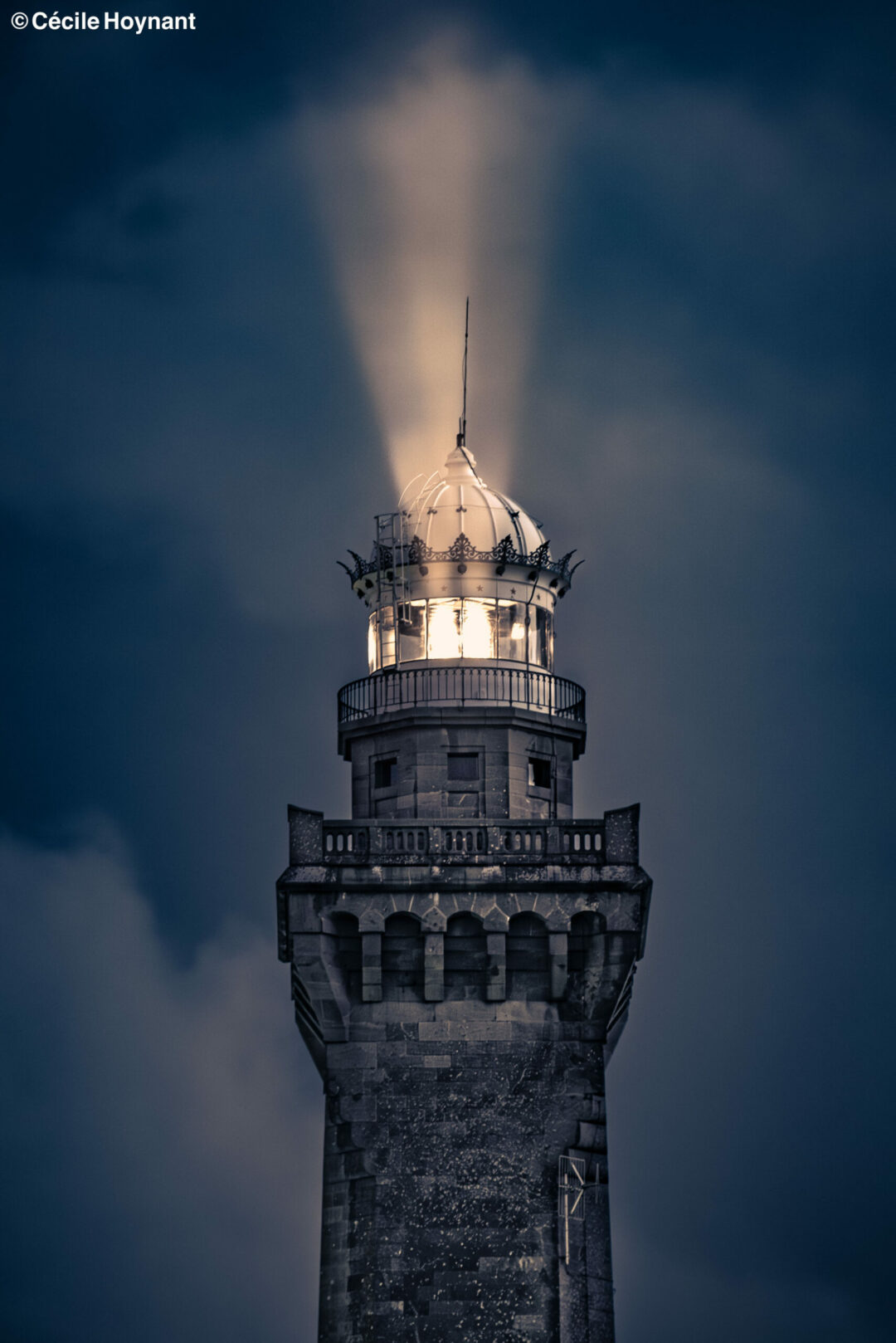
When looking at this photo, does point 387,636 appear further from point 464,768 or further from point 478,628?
point 464,768

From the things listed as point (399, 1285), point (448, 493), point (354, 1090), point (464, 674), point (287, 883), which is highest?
point (448, 493)

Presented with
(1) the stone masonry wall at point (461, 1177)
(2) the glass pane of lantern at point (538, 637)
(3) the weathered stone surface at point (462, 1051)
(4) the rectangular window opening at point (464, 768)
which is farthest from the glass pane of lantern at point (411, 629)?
(1) the stone masonry wall at point (461, 1177)

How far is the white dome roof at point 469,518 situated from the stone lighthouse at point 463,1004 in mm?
2803

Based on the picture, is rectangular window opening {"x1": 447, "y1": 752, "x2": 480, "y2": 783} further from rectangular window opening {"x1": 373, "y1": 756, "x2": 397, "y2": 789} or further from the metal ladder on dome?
the metal ladder on dome

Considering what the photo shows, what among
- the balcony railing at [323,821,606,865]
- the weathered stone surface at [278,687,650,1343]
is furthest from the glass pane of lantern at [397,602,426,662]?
the balcony railing at [323,821,606,865]

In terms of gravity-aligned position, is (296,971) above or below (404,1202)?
above

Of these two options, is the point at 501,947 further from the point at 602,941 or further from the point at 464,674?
the point at 464,674

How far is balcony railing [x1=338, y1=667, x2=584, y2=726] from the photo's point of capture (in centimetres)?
6319

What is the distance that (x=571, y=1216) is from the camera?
58.9 m

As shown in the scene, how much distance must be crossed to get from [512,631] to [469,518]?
2.58 metres

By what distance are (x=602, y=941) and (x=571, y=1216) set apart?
→ 535 cm

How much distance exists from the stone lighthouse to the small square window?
0.06 meters

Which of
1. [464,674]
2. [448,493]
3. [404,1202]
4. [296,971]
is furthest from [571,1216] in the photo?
[448,493]

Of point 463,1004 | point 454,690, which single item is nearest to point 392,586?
point 454,690
